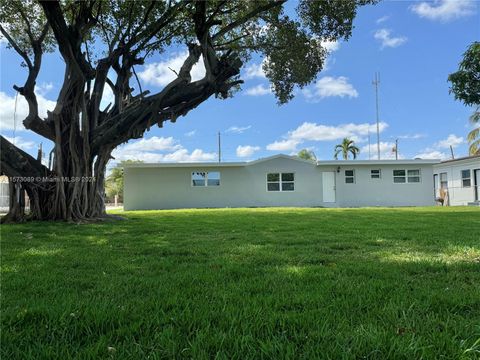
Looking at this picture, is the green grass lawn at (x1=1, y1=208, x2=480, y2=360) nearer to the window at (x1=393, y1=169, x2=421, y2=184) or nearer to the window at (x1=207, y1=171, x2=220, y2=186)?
the window at (x1=207, y1=171, x2=220, y2=186)

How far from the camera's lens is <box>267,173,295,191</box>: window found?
20.9 metres

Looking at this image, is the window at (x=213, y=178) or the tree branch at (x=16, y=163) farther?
the window at (x=213, y=178)

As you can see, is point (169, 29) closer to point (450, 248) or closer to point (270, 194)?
point (450, 248)

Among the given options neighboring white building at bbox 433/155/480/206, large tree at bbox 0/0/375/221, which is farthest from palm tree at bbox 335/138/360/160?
large tree at bbox 0/0/375/221

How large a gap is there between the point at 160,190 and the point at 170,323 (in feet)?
62.0

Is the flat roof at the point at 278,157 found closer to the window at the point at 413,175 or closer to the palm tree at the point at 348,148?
the window at the point at 413,175

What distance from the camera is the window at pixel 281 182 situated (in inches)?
824

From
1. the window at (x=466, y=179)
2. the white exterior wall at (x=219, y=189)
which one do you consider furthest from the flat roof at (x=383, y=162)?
the window at (x=466, y=179)

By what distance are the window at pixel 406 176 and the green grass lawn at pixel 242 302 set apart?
674 inches

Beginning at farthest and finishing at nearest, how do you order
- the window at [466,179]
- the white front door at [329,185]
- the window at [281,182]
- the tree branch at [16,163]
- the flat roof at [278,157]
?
the window at [466,179]
the white front door at [329,185]
the window at [281,182]
the flat roof at [278,157]
the tree branch at [16,163]

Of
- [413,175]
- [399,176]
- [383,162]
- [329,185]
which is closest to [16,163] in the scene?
[329,185]

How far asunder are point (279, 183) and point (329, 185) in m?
2.94

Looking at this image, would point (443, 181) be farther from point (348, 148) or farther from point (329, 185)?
point (348, 148)

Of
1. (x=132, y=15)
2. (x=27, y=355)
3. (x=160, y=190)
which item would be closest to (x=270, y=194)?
(x=160, y=190)
